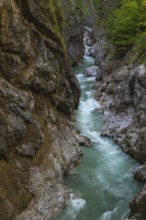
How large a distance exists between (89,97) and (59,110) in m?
8.75

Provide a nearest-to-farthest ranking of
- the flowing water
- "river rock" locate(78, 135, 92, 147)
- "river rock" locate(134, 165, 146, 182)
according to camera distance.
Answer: the flowing water
"river rock" locate(134, 165, 146, 182)
"river rock" locate(78, 135, 92, 147)

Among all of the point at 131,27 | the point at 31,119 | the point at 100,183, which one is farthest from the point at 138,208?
the point at 131,27

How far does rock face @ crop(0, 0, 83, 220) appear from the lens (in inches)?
522

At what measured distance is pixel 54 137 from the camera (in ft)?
56.5

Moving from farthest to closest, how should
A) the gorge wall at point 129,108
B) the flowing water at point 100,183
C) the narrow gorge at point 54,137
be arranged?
1. the gorge wall at point 129,108
2. the flowing water at point 100,183
3. the narrow gorge at point 54,137

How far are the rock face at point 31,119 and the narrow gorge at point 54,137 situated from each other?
4 centimetres

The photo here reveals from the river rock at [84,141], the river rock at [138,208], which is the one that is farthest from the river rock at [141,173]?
the river rock at [84,141]

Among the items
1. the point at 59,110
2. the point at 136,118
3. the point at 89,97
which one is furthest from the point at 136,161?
the point at 89,97

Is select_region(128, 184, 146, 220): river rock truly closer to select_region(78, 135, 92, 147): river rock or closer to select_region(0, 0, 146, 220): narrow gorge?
select_region(0, 0, 146, 220): narrow gorge

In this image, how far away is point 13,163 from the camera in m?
13.6

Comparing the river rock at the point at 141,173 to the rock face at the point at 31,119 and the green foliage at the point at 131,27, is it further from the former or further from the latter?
the green foliage at the point at 131,27

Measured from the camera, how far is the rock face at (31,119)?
13258 millimetres

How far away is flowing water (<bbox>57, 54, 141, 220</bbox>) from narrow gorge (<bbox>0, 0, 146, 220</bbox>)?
4cm

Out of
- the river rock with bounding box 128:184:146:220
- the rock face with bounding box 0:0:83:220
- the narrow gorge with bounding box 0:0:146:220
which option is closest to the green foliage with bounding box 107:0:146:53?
the narrow gorge with bounding box 0:0:146:220
